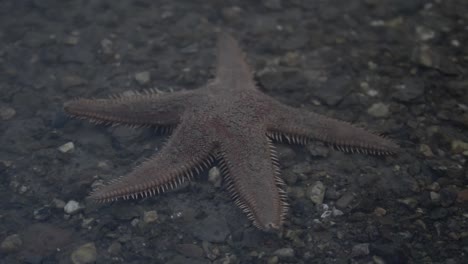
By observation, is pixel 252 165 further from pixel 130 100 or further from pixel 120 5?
pixel 120 5

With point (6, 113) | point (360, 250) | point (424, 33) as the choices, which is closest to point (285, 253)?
point (360, 250)

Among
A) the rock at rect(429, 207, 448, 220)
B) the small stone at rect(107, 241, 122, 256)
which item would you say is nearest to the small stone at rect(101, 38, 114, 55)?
the small stone at rect(107, 241, 122, 256)

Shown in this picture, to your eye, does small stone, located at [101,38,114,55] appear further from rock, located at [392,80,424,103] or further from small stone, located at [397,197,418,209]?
small stone, located at [397,197,418,209]

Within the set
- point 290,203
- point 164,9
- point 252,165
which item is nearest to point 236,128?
point 252,165

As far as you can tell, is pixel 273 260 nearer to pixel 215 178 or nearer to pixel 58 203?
pixel 215 178

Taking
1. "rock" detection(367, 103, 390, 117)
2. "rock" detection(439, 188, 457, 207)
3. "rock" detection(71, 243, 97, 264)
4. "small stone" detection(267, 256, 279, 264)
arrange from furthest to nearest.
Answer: "rock" detection(367, 103, 390, 117), "rock" detection(439, 188, 457, 207), "rock" detection(71, 243, 97, 264), "small stone" detection(267, 256, 279, 264)

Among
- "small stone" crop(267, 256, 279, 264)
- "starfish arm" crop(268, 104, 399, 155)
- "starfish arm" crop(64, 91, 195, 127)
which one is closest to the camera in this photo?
"small stone" crop(267, 256, 279, 264)

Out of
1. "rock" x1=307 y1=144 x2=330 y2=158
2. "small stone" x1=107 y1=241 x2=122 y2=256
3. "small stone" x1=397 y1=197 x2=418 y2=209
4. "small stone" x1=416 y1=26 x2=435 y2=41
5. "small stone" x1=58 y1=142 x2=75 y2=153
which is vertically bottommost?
"small stone" x1=107 y1=241 x2=122 y2=256
